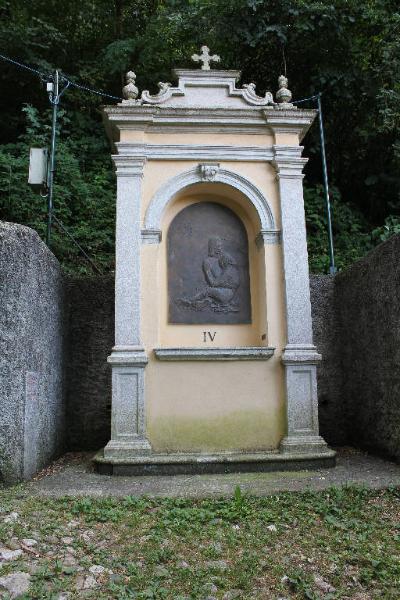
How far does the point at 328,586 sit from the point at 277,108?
18.4ft

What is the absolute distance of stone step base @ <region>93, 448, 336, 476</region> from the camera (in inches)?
233

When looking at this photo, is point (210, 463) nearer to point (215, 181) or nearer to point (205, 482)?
point (205, 482)

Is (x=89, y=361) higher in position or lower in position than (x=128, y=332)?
lower

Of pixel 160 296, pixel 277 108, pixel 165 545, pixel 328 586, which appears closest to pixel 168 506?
pixel 165 545

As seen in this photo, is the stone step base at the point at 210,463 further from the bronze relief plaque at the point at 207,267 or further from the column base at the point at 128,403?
the bronze relief plaque at the point at 207,267

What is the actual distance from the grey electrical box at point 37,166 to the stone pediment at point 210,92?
2.28 meters

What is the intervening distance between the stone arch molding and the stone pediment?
0.91 metres

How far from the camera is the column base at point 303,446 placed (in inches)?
243

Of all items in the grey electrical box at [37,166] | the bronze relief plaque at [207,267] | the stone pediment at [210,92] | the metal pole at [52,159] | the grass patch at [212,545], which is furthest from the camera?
the grey electrical box at [37,166]

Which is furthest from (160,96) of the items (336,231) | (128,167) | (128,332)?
(336,231)

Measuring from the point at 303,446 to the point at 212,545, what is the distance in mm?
2630

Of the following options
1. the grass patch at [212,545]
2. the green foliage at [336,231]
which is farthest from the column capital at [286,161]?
the grass patch at [212,545]

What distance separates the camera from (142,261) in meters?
6.64

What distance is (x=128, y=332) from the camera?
21.0ft
